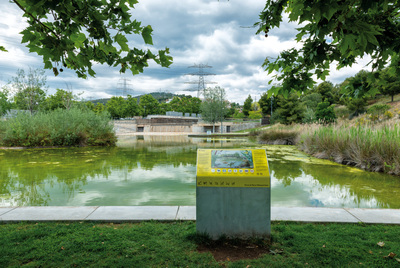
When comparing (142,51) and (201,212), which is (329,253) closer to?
(201,212)

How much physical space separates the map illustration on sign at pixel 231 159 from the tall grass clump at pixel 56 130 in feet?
46.0

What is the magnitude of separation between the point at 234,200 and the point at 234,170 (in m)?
0.36

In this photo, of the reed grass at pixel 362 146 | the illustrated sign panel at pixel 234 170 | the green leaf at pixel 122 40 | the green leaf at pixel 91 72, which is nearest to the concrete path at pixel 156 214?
the illustrated sign panel at pixel 234 170

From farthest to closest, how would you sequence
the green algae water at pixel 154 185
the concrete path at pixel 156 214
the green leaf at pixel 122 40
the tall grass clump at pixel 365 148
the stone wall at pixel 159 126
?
the stone wall at pixel 159 126 < the tall grass clump at pixel 365 148 < the green algae water at pixel 154 185 < the concrete path at pixel 156 214 < the green leaf at pixel 122 40

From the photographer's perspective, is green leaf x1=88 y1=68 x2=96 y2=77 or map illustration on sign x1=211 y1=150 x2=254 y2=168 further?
map illustration on sign x1=211 y1=150 x2=254 y2=168

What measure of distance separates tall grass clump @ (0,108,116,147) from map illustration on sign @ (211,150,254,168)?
1403 cm

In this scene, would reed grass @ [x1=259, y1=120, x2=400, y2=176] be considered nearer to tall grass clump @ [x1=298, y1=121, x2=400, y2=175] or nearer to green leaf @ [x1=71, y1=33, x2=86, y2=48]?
tall grass clump @ [x1=298, y1=121, x2=400, y2=175]

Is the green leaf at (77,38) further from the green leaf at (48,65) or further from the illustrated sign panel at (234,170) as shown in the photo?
the illustrated sign panel at (234,170)

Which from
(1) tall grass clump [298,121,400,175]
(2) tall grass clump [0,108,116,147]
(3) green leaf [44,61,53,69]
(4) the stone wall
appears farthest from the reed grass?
(4) the stone wall

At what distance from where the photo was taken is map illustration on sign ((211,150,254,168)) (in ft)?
10.3

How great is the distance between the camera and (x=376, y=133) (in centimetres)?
890

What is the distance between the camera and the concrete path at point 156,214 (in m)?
3.70

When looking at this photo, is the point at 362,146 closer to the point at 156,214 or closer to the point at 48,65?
the point at 156,214

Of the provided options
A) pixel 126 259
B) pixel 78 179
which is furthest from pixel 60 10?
pixel 78 179
